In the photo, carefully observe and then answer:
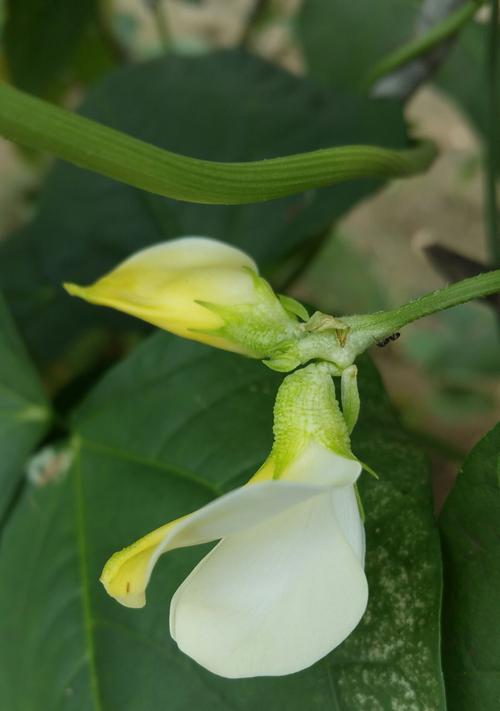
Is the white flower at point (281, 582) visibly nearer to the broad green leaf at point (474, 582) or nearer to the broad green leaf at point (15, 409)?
the broad green leaf at point (474, 582)

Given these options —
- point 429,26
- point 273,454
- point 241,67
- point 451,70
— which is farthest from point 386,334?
point 451,70

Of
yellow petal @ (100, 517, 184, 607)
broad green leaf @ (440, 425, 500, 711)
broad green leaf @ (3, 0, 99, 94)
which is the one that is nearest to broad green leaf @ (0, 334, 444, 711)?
broad green leaf @ (440, 425, 500, 711)

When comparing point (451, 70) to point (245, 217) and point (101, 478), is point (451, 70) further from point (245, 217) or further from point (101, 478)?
point (101, 478)

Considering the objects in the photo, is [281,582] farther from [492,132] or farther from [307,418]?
[492,132]

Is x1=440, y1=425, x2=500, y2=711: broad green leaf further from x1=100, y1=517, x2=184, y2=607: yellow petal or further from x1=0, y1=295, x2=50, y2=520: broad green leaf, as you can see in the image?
x1=0, y1=295, x2=50, y2=520: broad green leaf

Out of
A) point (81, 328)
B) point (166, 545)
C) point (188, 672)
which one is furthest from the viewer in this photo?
point (81, 328)

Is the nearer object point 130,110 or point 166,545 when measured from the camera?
point 166,545
